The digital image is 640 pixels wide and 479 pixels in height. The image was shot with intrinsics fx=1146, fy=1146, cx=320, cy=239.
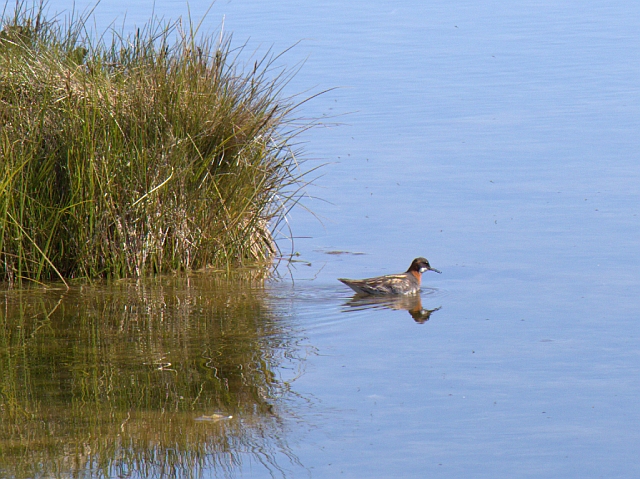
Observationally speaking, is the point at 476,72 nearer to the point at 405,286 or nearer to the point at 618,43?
the point at 618,43

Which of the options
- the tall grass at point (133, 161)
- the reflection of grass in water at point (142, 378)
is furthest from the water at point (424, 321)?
the tall grass at point (133, 161)

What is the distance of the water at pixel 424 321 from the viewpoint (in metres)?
5.69

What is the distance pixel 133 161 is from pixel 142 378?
258cm

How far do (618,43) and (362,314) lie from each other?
43.9 feet

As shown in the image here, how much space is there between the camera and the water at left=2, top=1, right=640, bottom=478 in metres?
5.69

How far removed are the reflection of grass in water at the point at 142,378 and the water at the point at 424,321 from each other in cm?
2

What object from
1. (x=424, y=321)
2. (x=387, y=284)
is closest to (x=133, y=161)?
(x=387, y=284)

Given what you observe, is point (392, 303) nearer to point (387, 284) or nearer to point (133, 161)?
point (387, 284)

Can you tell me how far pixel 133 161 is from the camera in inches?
346

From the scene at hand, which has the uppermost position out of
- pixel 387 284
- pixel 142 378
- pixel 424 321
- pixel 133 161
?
pixel 133 161

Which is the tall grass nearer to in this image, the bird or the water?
the water

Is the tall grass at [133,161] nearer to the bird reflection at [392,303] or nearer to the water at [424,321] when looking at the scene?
the water at [424,321]

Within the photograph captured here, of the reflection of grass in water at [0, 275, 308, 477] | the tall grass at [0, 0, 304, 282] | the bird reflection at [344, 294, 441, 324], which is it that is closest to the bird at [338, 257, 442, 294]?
the bird reflection at [344, 294, 441, 324]

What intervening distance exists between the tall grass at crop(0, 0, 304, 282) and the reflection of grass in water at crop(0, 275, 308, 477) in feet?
1.12
